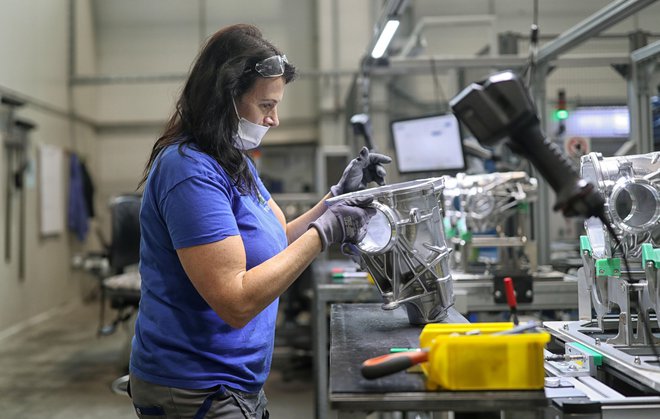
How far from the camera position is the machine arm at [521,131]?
0.88 m

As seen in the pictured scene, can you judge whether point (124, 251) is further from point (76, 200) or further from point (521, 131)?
point (76, 200)

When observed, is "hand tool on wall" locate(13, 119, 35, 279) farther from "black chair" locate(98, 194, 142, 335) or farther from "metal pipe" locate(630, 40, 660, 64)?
"metal pipe" locate(630, 40, 660, 64)

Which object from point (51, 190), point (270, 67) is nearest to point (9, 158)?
point (51, 190)

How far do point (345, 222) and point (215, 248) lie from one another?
10.4 inches

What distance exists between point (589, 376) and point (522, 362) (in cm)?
36

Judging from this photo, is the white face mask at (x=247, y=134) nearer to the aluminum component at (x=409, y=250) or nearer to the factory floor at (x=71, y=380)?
the aluminum component at (x=409, y=250)

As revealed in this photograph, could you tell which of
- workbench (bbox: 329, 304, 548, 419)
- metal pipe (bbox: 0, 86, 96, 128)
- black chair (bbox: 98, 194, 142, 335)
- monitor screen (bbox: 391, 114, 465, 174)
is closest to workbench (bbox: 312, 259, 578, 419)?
monitor screen (bbox: 391, 114, 465, 174)

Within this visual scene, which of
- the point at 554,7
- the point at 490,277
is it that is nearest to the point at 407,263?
the point at 490,277

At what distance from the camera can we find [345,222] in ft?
3.98

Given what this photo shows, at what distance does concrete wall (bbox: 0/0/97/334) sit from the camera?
5441 mm

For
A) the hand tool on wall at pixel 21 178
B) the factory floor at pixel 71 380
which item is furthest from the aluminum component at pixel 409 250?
the hand tool on wall at pixel 21 178

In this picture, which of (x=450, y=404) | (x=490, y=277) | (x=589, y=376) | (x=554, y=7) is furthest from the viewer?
(x=554, y=7)

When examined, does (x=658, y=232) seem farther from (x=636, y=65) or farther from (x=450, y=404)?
(x=636, y=65)

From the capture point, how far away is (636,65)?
244cm
